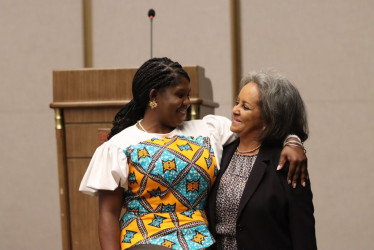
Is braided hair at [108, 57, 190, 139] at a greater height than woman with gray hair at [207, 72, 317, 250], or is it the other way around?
braided hair at [108, 57, 190, 139]

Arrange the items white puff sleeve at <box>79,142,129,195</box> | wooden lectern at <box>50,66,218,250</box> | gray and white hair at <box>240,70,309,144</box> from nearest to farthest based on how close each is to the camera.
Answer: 1. white puff sleeve at <box>79,142,129,195</box>
2. gray and white hair at <box>240,70,309,144</box>
3. wooden lectern at <box>50,66,218,250</box>

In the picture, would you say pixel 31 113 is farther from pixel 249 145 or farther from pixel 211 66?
pixel 249 145

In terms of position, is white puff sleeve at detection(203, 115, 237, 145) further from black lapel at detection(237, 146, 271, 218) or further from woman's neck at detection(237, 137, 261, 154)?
black lapel at detection(237, 146, 271, 218)

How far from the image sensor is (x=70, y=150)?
2.69 metres

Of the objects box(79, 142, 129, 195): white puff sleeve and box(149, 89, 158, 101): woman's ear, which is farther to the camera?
box(149, 89, 158, 101): woman's ear

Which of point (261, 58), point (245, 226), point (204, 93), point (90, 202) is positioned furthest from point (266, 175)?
point (261, 58)

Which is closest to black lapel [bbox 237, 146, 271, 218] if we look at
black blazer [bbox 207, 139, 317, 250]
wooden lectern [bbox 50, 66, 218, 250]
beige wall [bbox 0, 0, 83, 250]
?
black blazer [bbox 207, 139, 317, 250]

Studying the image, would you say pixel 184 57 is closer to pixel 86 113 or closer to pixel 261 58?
pixel 261 58

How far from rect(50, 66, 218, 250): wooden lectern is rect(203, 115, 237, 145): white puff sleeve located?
402 mm

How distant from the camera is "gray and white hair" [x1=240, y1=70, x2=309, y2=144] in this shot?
205 centimetres

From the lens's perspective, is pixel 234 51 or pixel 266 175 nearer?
pixel 266 175

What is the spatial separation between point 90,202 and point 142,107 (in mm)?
716

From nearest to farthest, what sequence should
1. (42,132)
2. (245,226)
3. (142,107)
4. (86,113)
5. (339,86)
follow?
(245,226) → (142,107) → (86,113) → (339,86) → (42,132)

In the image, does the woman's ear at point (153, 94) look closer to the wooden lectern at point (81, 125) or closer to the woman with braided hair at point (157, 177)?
the woman with braided hair at point (157, 177)
